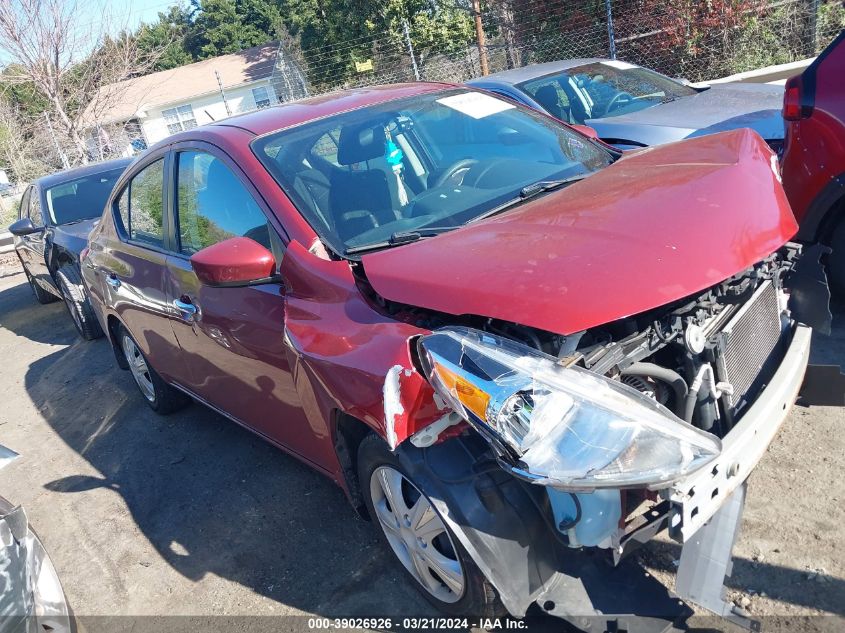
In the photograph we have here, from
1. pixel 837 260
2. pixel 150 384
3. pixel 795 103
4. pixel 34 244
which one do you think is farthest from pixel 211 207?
pixel 34 244

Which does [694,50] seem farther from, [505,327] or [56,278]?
[505,327]

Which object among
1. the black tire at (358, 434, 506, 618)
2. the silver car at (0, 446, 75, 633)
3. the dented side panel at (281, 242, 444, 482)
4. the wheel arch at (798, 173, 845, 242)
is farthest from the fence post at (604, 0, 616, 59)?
the silver car at (0, 446, 75, 633)

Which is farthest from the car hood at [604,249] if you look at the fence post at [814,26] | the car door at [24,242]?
the fence post at [814,26]

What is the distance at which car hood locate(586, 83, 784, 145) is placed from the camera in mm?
5686

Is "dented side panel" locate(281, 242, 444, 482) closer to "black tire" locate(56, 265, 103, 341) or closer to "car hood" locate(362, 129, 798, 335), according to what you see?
"car hood" locate(362, 129, 798, 335)

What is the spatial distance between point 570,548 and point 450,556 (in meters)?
0.48

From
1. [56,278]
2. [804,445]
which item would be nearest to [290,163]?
[804,445]

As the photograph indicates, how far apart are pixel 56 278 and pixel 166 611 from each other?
611cm

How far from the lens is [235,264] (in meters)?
2.90

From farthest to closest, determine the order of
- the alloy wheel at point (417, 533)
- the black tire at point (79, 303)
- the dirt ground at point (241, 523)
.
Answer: the black tire at point (79, 303) < the dirt ground at point (241, 523) < the alloy wheel at point (417, 533)

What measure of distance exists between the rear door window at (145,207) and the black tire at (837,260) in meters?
3.89

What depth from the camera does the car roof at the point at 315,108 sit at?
356 centimetres

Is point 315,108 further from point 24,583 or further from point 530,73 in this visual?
point 530,73

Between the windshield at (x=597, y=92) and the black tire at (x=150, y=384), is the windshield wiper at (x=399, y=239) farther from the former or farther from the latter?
the windshield at (x=597, y=92)
